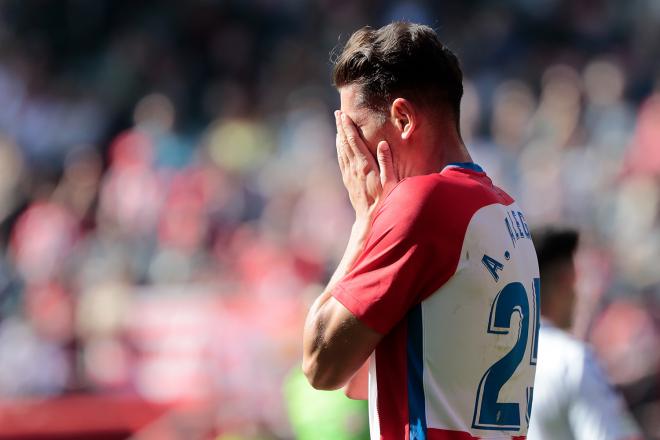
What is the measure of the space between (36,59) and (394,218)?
12.5 metres

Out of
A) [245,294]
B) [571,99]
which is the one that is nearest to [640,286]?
[571,99]

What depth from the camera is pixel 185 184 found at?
11633 millimetres

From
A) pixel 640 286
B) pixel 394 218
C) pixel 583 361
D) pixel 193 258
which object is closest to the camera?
pixel 394 218

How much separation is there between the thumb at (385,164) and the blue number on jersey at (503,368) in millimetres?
411

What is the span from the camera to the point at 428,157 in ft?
9.59

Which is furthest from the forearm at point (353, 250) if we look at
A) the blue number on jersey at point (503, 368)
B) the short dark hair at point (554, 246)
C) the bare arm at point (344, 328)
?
the short dark hair at point (554, 246)

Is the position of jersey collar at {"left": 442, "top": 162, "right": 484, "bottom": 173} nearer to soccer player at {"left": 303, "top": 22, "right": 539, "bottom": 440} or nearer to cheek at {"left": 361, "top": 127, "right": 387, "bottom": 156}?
soccer player at {"left": 303, "top": 22, "right": 539, "bottom": 440}

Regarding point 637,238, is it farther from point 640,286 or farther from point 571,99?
point 571,99

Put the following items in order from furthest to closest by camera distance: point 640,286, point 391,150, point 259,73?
point 259,73, point 640,286, point 391,150

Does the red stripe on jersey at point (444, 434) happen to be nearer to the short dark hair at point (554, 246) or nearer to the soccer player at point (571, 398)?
the soccer player at point (571, 398)

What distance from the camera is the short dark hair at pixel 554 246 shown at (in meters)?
4.58

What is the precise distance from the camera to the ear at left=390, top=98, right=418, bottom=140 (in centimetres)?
286

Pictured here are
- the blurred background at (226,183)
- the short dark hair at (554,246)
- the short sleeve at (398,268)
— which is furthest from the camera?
the blurred background at (226,183)

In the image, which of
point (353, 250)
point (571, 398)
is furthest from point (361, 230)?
point (571, 398)
